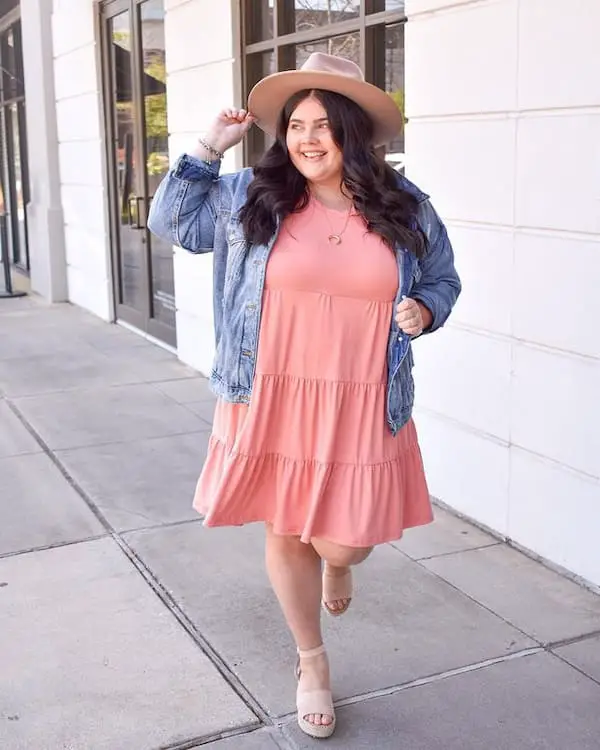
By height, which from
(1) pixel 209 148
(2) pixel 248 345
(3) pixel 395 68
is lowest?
(2) pixel 248 345

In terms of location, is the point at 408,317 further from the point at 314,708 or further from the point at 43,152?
the point at 43,152

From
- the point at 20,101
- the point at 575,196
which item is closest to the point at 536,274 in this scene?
the point at 575,196

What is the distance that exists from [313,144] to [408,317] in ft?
1.74

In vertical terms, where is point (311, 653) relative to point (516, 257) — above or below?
below

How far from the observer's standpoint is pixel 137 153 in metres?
8.56

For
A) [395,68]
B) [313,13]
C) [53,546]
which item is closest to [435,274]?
[53,546]

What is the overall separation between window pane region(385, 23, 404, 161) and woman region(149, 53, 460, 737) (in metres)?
2.23

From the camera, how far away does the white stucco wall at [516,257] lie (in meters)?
3.69

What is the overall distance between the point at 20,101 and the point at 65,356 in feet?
18.3

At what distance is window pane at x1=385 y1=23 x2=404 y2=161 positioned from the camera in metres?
4.94

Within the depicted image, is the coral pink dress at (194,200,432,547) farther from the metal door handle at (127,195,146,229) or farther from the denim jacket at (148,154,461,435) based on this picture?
the metal door handle at (127,195,146,229)

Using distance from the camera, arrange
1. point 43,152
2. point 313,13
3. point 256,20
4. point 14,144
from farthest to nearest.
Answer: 1. point 14,144
2. point 43,152
3. point 256,20
4. point 313,13

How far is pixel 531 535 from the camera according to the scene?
13.5 feet

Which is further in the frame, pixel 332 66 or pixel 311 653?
pixel 311 653
